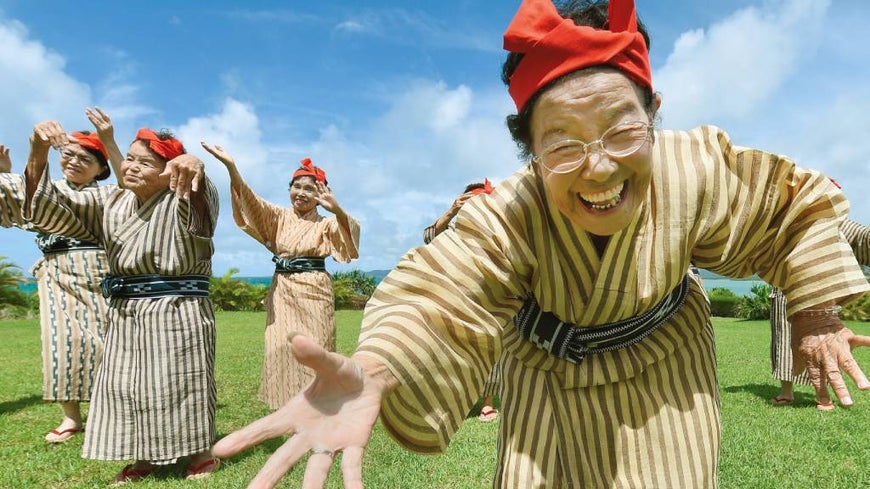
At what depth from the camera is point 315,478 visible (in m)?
1.20

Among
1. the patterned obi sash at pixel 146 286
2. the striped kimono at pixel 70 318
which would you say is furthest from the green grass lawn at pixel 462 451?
the patterned obi sash at pixel 146 286

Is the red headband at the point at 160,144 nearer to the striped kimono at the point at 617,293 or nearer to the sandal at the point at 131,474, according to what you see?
the sandal at the point at 131,474

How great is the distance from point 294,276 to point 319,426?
473cm

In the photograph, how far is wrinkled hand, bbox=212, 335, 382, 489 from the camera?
3.94 ft

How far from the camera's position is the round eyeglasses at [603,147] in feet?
5.42

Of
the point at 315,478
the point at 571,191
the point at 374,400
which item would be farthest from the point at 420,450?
the point at 571,191

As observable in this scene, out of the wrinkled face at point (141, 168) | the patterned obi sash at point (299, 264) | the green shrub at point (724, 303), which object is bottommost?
the green shrub at point (724, 303)

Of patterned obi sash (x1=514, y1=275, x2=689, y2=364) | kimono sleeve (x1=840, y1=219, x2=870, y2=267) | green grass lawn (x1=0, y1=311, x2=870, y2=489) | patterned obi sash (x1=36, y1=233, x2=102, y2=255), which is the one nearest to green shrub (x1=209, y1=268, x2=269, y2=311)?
green grass lawn (x1=0, y1=311, x2=870, y2=489)

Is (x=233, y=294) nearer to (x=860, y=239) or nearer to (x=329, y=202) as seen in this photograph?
(x=329, y=202)

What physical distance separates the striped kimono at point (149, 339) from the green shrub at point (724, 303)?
22733 millimetres

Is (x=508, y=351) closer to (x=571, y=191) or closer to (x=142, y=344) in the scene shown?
(x=571, y=191)

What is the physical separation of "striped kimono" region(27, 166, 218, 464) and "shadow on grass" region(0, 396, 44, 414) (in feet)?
11.3

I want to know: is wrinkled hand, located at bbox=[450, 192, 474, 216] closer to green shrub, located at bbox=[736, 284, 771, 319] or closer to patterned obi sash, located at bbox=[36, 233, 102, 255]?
patterned obi sash, located at bbox=[36, 233, 102, 255]

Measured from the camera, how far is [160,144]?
400 cm
